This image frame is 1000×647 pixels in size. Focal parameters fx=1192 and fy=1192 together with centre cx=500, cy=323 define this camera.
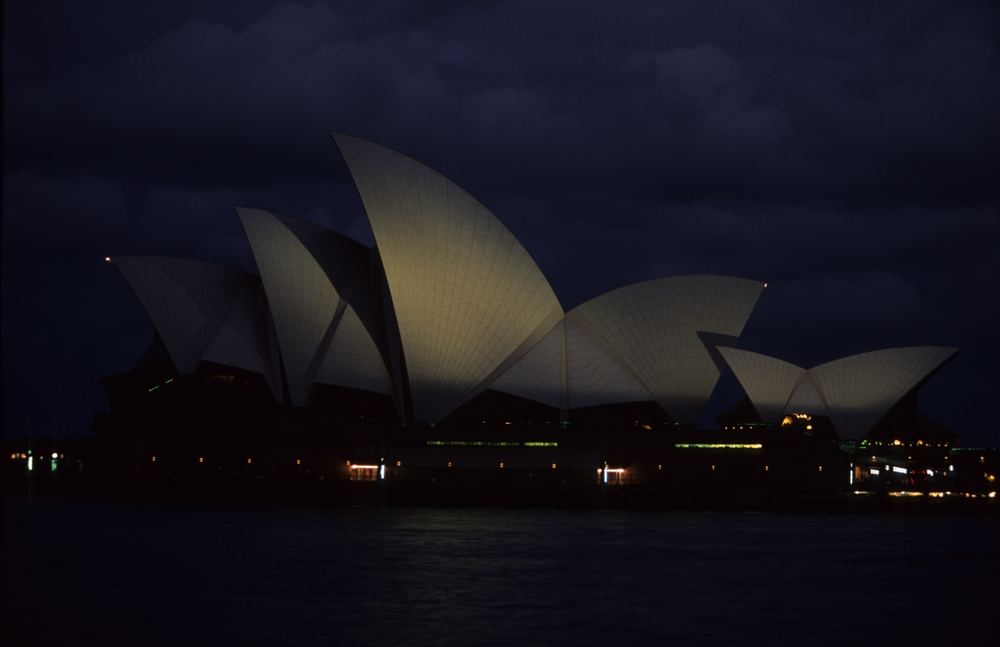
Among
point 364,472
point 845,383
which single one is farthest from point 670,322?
point 364,472

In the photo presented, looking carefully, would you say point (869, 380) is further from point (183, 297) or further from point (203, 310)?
point (183, 297)

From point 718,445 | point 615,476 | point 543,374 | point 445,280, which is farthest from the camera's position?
point 615,476

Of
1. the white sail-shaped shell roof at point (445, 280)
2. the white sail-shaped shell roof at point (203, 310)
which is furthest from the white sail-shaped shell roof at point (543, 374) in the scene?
the white sail-shaped shell roof at point (203, 310)

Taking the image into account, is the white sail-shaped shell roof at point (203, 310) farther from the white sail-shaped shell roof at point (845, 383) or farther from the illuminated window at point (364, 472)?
the white sail-shaped shell roof at point (845, 383)

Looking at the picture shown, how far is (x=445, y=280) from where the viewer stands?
173 feet

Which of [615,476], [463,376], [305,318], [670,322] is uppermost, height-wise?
[670,322]

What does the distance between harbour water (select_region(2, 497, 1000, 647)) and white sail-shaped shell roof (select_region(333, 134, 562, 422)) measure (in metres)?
10.9

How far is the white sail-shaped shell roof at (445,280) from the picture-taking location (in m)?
49.8

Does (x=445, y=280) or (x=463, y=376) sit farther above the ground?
(x=445, y=280)

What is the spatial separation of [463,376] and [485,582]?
30.5 metres

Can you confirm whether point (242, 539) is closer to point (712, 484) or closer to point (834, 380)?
point (712, 484)

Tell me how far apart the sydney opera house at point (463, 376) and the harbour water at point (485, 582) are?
11687mm

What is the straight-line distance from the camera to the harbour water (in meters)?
20.9

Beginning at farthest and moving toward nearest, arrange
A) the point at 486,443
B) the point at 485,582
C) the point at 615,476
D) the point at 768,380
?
1. the point at 768,380
2. the point at 615,476
3. the point at 486,443
4. the point at 485,582
